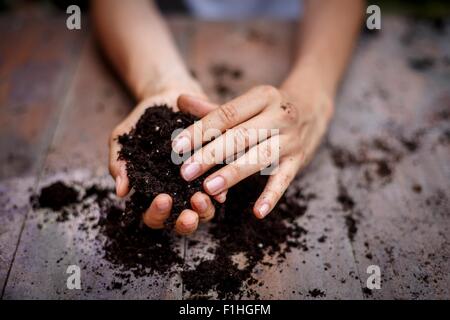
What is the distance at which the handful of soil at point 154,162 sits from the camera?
1.18 meters

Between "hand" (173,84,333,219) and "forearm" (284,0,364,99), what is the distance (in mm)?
301

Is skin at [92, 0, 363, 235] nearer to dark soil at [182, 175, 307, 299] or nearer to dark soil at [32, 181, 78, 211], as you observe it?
dark soil at [182, 175, 307, 299]

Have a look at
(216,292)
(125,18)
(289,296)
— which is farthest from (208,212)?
(125,18)

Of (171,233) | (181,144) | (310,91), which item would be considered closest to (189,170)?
(181,144)

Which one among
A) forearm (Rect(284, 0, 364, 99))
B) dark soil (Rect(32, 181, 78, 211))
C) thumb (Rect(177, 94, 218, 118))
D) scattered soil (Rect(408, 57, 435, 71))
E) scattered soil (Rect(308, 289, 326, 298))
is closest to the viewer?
scattered soil (Rect(308, 289, 326, 298))

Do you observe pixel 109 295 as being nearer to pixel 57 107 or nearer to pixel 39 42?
pixel 57 107

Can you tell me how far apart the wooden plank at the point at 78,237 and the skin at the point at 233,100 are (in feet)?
0.64

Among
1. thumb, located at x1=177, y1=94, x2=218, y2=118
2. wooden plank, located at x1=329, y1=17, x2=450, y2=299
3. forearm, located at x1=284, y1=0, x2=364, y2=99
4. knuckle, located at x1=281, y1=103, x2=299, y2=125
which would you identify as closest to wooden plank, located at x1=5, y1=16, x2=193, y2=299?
thumb, located at x1=177, y1=94, x2=218, y2=118

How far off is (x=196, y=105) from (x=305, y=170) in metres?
0.55

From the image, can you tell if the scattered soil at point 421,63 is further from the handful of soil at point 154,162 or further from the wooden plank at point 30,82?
the wooden plank at point 30,82

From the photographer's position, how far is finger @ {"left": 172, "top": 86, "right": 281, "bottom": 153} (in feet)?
3.86

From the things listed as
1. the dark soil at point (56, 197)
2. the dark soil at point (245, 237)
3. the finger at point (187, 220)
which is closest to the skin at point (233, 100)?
the finger at point (187, 220)

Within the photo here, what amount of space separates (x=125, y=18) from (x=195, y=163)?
105 centimetres
